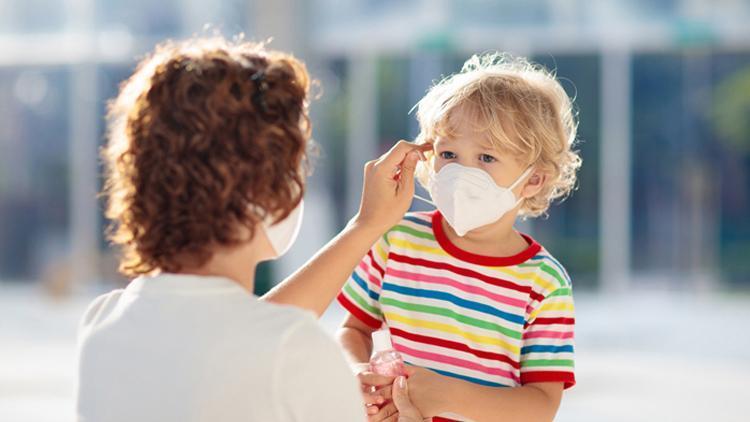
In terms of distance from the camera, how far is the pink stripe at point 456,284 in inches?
84.2

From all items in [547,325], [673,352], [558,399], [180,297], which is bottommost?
[673,352]

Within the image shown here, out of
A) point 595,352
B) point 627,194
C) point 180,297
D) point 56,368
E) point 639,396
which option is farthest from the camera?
point 627,194

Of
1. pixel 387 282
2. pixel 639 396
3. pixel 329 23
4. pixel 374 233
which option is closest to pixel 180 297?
pixel 374 233

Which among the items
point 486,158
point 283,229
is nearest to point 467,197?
point 486,158

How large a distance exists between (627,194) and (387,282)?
11.5m

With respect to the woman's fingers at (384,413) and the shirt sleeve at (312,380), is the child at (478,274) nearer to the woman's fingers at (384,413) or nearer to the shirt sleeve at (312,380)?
the woman's fingers at (384,413)

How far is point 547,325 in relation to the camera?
2.11 metres

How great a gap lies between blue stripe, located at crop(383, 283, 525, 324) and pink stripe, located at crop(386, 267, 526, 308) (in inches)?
0.8

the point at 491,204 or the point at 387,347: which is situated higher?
the point at 491,204

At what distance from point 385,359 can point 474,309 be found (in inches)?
9.2

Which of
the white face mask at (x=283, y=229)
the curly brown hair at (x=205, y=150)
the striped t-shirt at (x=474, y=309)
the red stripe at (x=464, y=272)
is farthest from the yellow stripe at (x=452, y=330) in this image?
the curly brown hair at (x=205, y=150)

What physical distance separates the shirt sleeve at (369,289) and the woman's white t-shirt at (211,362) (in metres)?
0.74

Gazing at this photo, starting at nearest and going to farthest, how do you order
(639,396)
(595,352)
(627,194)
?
(639,396)
(595,352)
(627,194)

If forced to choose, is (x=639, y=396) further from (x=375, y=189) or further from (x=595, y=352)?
(x=375, y=189)
